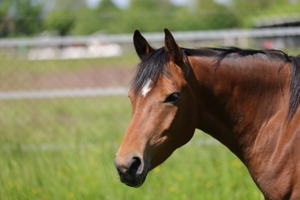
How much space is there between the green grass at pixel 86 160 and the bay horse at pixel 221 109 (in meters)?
1.65

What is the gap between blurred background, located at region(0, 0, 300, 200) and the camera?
5.03 m

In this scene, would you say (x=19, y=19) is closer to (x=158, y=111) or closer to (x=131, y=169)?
(x=158, y=111)

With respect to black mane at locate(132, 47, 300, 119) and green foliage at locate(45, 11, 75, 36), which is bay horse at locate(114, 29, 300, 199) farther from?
green foliage at locate(45, 11, 75, 36)

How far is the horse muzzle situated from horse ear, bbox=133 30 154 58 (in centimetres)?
83

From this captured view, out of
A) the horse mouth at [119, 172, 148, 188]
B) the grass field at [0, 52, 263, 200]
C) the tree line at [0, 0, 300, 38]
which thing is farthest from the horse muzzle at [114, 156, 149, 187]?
the tree line at [0, 0, 300, 38]

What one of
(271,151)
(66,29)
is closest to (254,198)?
(271,151)

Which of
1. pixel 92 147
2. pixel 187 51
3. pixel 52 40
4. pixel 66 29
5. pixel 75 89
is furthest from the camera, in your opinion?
pixel 66 29

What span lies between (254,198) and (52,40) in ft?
11.6

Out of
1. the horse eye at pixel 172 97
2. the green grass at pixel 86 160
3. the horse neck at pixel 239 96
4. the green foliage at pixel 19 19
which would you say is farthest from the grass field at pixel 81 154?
the horse eye at pixel 172 97

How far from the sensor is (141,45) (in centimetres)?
339

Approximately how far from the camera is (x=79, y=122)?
23.6 feet

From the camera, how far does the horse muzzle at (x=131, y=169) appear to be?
9.27 ft

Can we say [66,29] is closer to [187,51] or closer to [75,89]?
[75,89]

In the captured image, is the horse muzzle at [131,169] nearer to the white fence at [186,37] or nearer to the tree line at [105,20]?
the white fence at [186,37]
